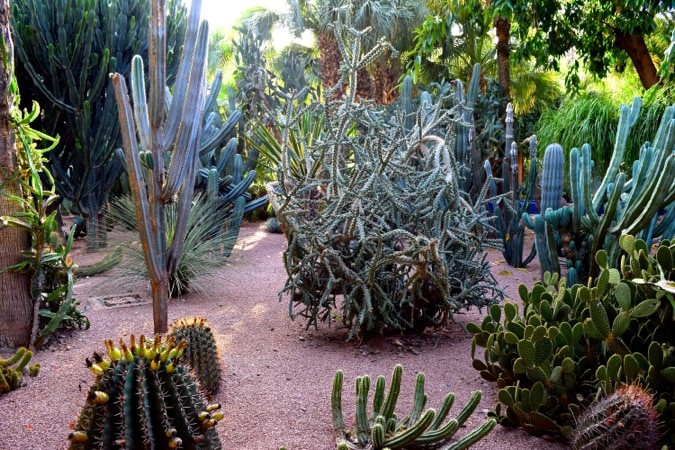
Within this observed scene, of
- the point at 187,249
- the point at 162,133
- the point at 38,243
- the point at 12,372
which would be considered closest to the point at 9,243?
the point at 38,243

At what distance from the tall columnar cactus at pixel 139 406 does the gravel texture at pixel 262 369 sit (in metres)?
0.67

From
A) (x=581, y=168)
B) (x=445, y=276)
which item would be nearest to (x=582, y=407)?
(x=445, y=276)

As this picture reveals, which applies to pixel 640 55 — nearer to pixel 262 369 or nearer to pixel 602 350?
pixel 602 350

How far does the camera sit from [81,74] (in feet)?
24.8

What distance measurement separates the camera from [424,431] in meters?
2.56

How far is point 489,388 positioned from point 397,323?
33.9 inches

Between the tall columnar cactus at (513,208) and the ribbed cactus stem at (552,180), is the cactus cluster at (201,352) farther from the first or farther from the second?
the tall columnar cactus at (513,208)

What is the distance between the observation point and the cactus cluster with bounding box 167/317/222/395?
3.28 m

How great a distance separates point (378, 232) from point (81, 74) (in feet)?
16.7

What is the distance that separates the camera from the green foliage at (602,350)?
2576 millimetres

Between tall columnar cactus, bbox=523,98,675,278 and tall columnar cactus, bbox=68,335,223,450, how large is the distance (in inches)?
119

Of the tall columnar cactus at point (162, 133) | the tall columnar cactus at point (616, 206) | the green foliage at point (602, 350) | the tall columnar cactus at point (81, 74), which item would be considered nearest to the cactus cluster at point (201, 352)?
the tall columnar cactus at point (162, 133)

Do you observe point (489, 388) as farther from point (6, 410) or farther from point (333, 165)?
point (6, 410)

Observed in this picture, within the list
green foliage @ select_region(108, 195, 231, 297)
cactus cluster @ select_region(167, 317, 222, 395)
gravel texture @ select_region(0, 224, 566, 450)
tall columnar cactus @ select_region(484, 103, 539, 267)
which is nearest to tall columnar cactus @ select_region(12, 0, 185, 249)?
green foliage @ select_region(108, 195, 231, 297)
